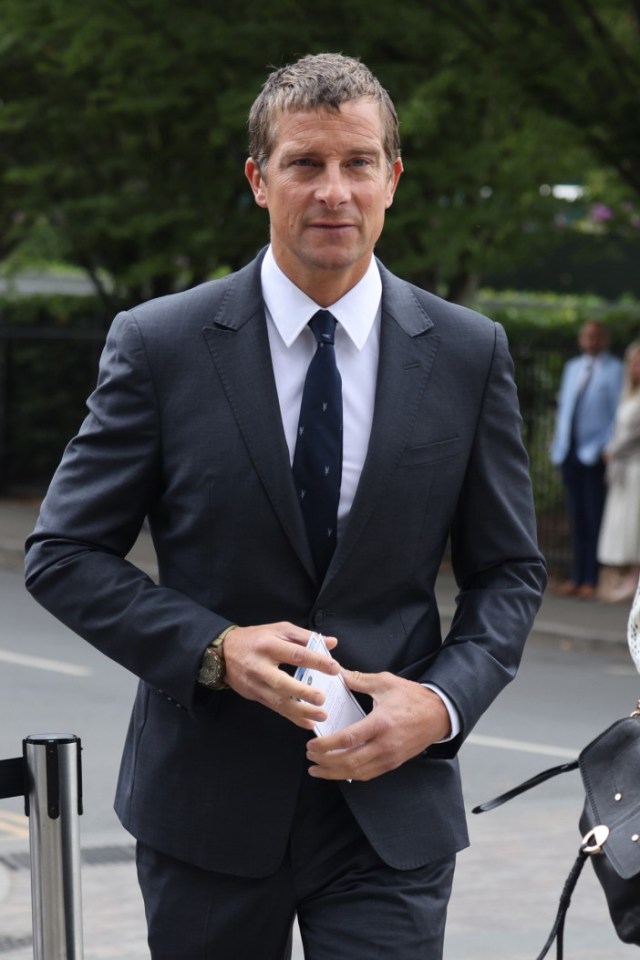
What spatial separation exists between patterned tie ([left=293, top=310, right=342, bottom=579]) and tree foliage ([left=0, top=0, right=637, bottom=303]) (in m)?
10.7

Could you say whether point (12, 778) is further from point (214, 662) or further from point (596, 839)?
point (596, 839)

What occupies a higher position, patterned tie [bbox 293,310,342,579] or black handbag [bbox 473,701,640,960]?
patterned tie [bbox 293,310,342,579]

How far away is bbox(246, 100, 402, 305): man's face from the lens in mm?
2770

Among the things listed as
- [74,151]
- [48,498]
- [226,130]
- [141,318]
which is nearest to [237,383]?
[141,318]

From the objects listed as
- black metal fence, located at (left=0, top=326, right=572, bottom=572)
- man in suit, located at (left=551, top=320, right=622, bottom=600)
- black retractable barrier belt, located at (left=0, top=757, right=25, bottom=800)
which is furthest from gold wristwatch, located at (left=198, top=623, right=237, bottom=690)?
black metal fence, located at (left=0, top=326, right=572, bottom=572)

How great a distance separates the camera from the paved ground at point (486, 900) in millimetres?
5520

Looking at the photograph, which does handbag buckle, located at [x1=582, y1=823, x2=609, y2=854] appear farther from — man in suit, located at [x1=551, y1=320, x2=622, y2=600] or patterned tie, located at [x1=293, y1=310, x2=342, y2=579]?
man in suit, located at [x1=551, y1=320, x2=622, y2=600]

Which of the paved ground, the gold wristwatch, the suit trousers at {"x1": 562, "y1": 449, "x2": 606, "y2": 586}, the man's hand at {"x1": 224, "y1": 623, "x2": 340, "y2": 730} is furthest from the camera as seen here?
the suit trousers at {"x1": 562, "y1": 449, "x2": 606, "y2": 586}

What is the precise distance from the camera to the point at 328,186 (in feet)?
9.07

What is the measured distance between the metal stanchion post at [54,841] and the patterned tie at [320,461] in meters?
0.57

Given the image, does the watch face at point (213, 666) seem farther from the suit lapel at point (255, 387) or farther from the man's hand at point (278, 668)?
the suit lapel at point (255, 387)

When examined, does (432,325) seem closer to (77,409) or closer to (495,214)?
(495,214)

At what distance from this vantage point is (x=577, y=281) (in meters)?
30.4

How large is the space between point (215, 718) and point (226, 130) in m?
13.0
